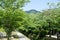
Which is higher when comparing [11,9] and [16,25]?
[11,9]

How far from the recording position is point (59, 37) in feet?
111

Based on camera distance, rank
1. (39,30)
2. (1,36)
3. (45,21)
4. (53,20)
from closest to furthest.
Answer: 1. (1,36)
2. (53,20)
3. (45,21)
4. (39,30)

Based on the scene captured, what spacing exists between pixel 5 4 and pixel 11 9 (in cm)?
79

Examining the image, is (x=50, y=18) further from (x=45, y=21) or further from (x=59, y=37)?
(x=59, y=37)

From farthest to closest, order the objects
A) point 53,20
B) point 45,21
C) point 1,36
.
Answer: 1. point 45,21
2. point 53,20
3. point 1,36

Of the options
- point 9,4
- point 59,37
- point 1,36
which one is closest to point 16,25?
point 9,4

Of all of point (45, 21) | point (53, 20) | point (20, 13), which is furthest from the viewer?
point (45, 21)

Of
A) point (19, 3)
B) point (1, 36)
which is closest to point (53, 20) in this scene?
point (1, 36)

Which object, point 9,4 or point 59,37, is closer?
point 9,4

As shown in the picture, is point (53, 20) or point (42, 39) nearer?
point (53, 20)

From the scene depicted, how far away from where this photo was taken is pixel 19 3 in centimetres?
2023

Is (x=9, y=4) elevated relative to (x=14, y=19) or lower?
elevated

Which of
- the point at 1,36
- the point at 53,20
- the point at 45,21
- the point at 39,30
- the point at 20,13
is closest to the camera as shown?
the point at 20,13

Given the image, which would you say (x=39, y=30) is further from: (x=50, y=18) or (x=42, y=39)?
(x=50, y=18)
